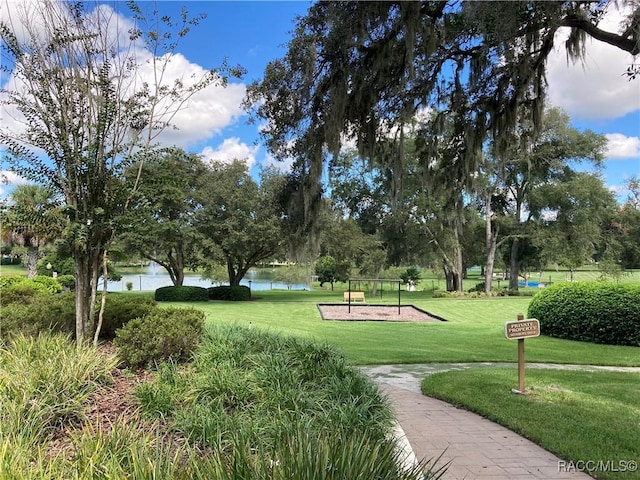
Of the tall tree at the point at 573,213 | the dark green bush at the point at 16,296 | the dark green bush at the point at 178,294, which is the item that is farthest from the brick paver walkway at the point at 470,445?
the tall tree at the point at 573,213

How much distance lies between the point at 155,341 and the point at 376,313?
1518 cm

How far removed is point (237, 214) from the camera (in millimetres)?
24391

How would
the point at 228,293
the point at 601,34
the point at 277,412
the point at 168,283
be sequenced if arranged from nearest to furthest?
the point at 277,412, the point at 601,34, the point at 228,293, the point at 168,283

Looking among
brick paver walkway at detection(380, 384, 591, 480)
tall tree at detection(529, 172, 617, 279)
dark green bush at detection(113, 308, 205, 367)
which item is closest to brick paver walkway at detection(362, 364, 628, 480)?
brick paver walkway at detection(380, 384, 591, 480)

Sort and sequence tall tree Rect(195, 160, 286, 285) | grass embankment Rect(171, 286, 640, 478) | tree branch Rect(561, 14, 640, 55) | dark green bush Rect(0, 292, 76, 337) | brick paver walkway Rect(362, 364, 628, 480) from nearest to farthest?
brick paver walkway Rect(362, 364, 628, 480) < grass embankment Rect(171, 286, 640, 478) < tree branch Rect(561, 14, 640, 55) < dark green bush Rect(0, 292, 76, 337) < tall tree Rect(195, 160, 286, 285)

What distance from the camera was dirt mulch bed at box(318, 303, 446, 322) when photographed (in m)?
16.7

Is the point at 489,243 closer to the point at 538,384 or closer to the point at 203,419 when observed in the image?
the point at 538,384

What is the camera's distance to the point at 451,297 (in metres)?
26.8

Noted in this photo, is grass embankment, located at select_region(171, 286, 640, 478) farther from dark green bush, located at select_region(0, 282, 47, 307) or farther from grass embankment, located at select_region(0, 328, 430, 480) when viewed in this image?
dark green bush, located at select_region(0, 282, 47, 307)

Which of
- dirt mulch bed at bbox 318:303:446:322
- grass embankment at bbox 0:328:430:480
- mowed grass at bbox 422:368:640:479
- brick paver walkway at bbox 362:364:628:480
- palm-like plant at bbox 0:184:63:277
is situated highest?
palm-like plant at bbox 0:184:63:277

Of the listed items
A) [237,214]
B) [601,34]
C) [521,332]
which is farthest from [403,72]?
[237,214]

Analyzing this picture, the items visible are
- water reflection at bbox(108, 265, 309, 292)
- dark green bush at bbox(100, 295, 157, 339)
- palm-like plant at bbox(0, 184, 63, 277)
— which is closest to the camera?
palm-like plant at bbox(0, 184, 63, 277)

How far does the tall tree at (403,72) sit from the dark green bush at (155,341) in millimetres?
3877

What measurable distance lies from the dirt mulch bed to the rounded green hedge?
210 inches
